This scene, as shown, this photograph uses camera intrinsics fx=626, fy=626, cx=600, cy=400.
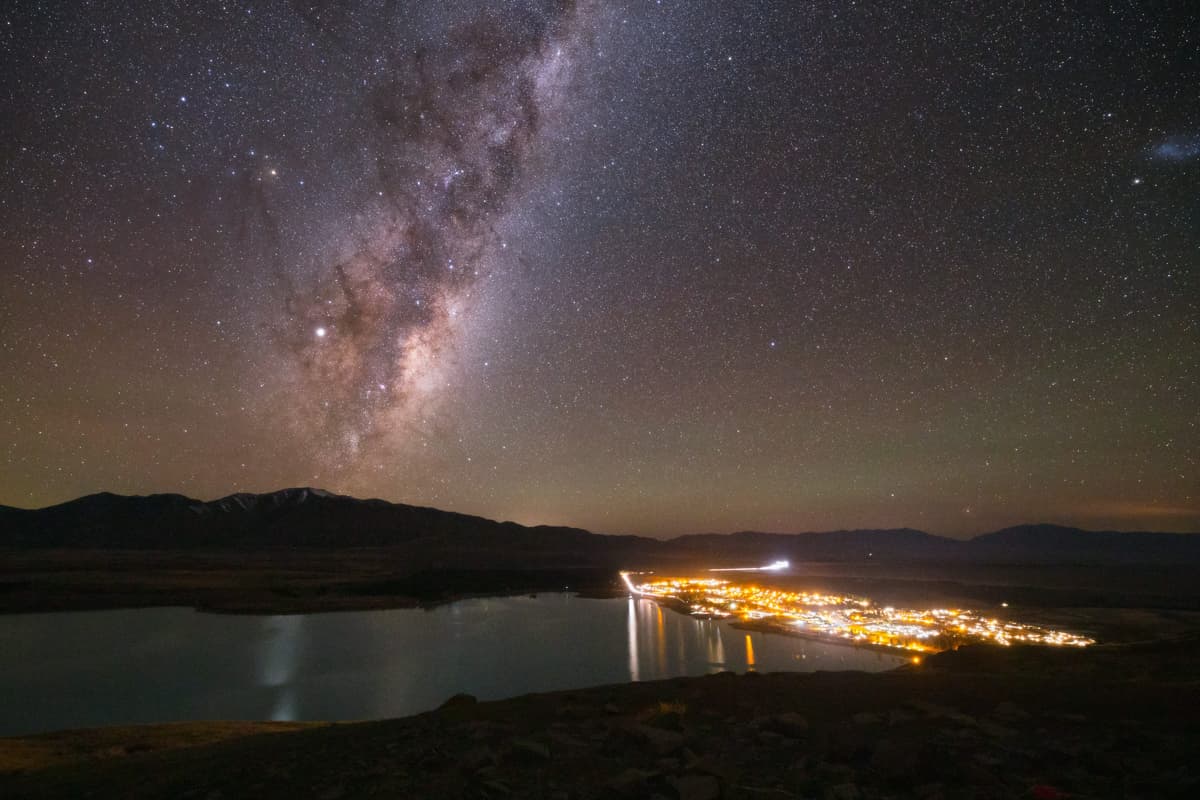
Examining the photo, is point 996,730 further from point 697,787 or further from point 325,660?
point 325,660

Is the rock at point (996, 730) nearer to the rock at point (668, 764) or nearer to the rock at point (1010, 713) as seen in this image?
the rock at point (1010, 713)

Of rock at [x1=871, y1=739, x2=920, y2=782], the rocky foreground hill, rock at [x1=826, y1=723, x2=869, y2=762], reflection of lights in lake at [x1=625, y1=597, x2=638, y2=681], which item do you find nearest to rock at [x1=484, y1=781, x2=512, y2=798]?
the rocky foreground hill

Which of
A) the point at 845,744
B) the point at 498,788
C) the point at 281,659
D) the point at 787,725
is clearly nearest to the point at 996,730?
the point at 845,744

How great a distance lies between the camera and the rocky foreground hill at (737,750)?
280 inches

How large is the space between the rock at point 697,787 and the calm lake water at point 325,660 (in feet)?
73.4

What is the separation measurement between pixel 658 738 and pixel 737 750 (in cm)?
111

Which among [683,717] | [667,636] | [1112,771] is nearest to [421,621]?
[667,636]

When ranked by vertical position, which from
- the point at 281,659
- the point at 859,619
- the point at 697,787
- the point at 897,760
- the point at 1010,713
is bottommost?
the point at 859,619

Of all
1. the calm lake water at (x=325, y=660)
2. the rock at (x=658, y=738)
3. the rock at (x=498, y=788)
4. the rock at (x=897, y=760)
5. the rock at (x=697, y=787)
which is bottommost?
the calm lake water at (x=325, y=660)

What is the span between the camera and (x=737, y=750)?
28.1ft

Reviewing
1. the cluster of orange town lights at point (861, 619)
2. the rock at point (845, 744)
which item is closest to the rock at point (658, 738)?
the rock at point (845, 744)

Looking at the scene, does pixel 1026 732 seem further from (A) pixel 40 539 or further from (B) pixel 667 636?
(A) pixel 40 539

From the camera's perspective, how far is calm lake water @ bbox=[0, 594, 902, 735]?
28.1m

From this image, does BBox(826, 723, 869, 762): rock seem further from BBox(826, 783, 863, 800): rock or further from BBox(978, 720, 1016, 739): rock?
BBox(978, 720, 1016, 739): rock
